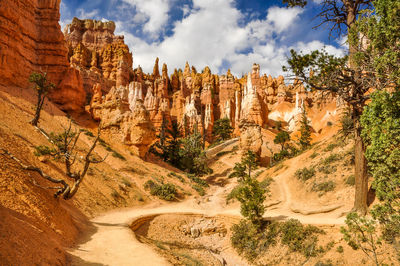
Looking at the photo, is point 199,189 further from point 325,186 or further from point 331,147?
point 331,147

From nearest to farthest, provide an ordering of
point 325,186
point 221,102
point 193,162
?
point 325,186
point 193,162
point 221,102

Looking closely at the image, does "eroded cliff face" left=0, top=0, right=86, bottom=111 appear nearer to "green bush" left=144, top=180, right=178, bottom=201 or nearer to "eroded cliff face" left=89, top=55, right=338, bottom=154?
"eroded cliff face" left=89, top=55, right=338, bottom=154

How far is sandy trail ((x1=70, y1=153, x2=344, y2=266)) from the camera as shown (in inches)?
336

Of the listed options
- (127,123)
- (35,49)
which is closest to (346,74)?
(127,123)

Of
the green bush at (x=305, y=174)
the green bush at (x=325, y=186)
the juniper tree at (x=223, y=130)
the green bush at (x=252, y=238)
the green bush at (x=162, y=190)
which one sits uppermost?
the juniper tree at (x=223, y=130)

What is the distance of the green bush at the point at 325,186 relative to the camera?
671 inches

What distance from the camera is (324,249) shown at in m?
11.1

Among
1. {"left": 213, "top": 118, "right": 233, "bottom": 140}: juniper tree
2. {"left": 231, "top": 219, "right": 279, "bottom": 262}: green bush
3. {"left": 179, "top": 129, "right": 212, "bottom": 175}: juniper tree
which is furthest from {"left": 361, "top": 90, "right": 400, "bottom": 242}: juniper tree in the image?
{"left": 213, "top": 118, "right": 233, "bottom": 140}: juniper tree

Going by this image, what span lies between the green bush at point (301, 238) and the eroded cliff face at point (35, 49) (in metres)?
33.4

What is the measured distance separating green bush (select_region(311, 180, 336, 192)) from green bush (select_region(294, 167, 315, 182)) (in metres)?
2.13

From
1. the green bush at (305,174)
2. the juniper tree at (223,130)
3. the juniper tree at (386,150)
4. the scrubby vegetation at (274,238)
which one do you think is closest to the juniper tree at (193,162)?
the green bush at (305,174)

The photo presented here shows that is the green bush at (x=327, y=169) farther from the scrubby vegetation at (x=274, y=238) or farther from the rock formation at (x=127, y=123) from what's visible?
the rock formation at (x=127, y=123)

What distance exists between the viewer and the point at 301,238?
12484mm

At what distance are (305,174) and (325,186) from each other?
3.81 m
